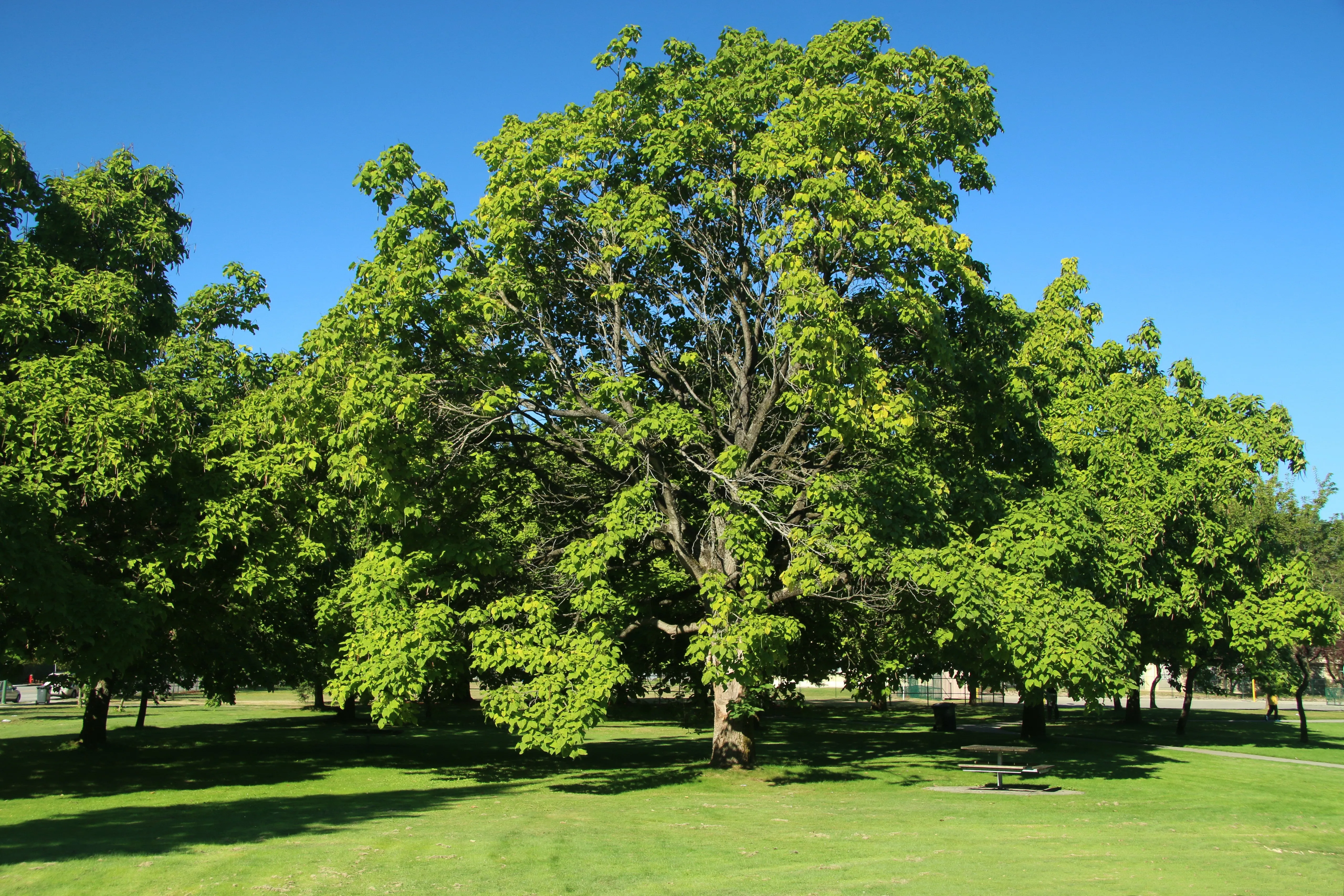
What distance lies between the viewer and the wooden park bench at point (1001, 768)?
55.1ft

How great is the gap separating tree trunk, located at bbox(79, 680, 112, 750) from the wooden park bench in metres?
19.4

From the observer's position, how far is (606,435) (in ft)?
57.0

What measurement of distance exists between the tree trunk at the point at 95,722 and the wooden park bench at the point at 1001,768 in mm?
19439

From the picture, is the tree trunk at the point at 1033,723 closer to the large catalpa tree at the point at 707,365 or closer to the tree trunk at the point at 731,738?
the large catalpa tree at the point at 707,365

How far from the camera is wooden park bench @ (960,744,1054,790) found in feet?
55.1

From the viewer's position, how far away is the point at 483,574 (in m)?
17.5

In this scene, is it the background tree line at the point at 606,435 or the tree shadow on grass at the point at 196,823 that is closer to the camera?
the tree shadow on grass at the point at 196,823

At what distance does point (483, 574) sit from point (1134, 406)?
57.9 ft

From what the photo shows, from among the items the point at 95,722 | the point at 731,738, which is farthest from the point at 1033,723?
the point at 95,722

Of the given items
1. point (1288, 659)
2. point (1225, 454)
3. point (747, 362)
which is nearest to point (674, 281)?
point (747, 362)

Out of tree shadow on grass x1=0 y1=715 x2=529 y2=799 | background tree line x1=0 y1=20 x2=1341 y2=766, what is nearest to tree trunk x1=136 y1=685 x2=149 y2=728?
tree shadow on grass x1=0 y1=715 x2=529 y2=799

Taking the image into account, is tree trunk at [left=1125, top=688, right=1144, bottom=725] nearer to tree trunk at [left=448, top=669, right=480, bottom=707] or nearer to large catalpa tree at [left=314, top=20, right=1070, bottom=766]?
large catalpa tree at [left=314, top=20, right=1070, bottom=766]

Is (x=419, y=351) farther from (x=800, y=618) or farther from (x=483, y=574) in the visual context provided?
(x=800, y=618)

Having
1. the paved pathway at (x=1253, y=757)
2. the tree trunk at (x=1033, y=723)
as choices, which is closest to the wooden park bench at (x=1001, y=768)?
the paved pathway at (x=1253, y=757)
